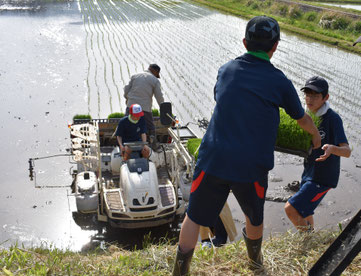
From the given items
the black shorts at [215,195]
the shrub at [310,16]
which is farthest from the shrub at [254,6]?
the black shorts at [215,195]

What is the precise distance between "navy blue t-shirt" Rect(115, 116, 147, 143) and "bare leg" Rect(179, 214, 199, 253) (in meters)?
4.09

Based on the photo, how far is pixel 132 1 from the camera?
35812mm

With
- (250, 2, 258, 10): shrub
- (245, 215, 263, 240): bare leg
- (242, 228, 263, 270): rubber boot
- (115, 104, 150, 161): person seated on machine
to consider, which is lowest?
(250, 2, 258, 10): shrub

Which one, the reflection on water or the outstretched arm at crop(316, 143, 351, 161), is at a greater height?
the outstretched arm at crop(316, 143, 351, 161)

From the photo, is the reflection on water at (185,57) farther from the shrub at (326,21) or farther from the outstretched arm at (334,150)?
the outstretched arm at (334,150)

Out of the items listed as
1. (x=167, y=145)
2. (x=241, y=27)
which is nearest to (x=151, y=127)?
(x=167, y=145)

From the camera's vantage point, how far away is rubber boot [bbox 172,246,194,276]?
3.03m

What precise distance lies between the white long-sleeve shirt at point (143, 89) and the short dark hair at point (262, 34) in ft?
16.3

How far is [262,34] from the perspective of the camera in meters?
2.78

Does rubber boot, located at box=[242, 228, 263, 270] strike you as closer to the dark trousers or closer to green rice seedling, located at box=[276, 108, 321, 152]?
green rice seedling, located at box=[276, 108, 321, 152]

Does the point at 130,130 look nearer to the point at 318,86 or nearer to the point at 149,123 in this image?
the point at 149,123

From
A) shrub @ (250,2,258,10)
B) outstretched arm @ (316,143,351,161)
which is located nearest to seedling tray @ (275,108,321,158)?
outstretched arm @ (316,143,351,161)

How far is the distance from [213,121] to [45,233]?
187 inches

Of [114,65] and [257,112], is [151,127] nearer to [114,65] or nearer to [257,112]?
[257,112]
